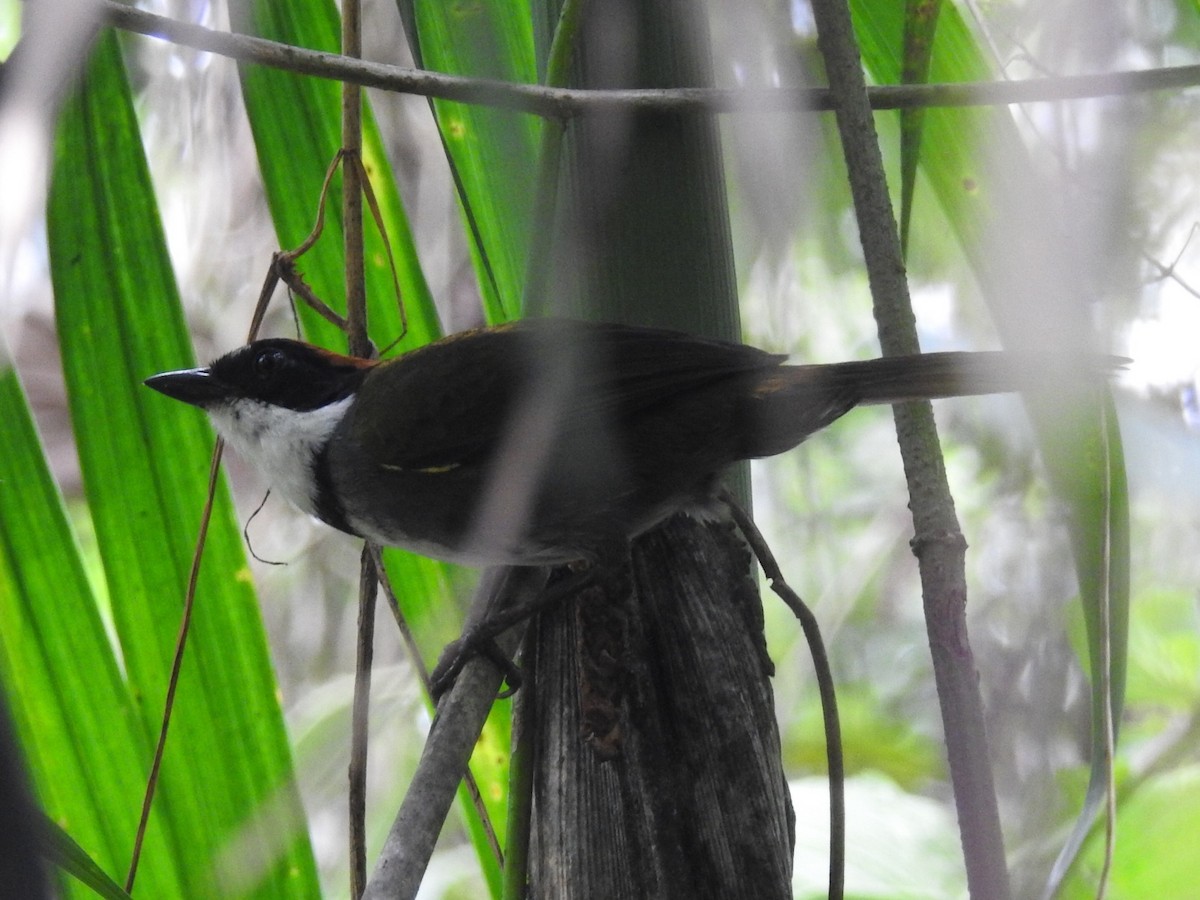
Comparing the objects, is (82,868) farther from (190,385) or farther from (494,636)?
(190,385)

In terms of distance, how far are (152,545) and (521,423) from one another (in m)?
0.59

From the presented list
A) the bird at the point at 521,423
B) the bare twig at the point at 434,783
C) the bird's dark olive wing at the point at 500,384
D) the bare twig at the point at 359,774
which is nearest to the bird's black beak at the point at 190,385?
the bird at the point at 521,423

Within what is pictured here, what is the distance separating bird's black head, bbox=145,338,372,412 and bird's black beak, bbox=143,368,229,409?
57mm

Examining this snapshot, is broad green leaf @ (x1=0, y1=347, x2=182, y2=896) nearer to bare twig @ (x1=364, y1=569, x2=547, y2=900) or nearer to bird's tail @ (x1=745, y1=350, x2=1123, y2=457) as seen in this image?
bare twig @ (x1=364, y1=569, x2=547, y2=900)

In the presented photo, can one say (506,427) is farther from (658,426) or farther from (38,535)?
(38,535)

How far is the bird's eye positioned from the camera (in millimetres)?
2117

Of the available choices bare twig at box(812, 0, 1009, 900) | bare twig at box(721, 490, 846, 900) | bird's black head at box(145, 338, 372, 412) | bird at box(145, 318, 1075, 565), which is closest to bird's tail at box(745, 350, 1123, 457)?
bird at box(145, 318, 1075, 565)

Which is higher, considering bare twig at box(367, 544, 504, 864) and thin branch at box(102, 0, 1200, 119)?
thin branch at box(102, 0, 1200, 119)

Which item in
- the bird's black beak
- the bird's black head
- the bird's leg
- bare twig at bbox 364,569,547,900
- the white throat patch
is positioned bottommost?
bare twig at bbox 364,569,547,900

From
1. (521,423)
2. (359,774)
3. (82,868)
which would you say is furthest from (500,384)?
(82,868)

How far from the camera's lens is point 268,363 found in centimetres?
213

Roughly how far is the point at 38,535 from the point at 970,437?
2.77 metres

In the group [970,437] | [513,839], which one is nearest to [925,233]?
[970,437]

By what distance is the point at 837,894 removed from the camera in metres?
1.34
